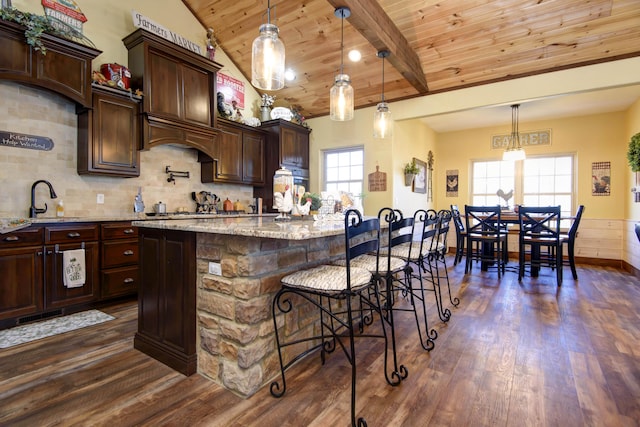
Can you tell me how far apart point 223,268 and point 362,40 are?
371 cm

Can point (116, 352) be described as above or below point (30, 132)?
below

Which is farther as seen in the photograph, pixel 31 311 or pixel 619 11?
pixel 619 11

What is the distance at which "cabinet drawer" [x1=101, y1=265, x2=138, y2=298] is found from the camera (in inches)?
124

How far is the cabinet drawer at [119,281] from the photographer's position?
3.15 meters

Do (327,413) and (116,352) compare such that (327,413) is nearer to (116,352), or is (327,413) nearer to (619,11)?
(116,352)

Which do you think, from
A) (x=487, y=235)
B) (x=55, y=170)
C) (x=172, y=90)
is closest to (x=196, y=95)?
(x=172, y=90)

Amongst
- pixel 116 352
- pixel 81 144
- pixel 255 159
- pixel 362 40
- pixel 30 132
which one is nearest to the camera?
pixel 116 352

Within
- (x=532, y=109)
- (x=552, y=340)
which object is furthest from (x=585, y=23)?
(x=552, y=340)

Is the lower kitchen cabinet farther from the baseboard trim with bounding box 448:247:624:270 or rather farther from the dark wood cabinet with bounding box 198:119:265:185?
the baseboard trim with bounding box 448:247:624:270

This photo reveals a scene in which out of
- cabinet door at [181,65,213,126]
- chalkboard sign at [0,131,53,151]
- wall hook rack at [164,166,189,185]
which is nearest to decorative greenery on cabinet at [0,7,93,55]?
chalkboard sign at [0,131,53,151]

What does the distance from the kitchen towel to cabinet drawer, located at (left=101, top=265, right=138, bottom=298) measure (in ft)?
0.65

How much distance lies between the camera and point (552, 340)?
7.70 ft

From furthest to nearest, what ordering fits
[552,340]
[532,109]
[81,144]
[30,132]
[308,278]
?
1. [532,109]
2. [81,144]
3. [30,132]
4. [552,340]
5. [308,278]

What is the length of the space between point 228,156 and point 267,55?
9.21 feet
